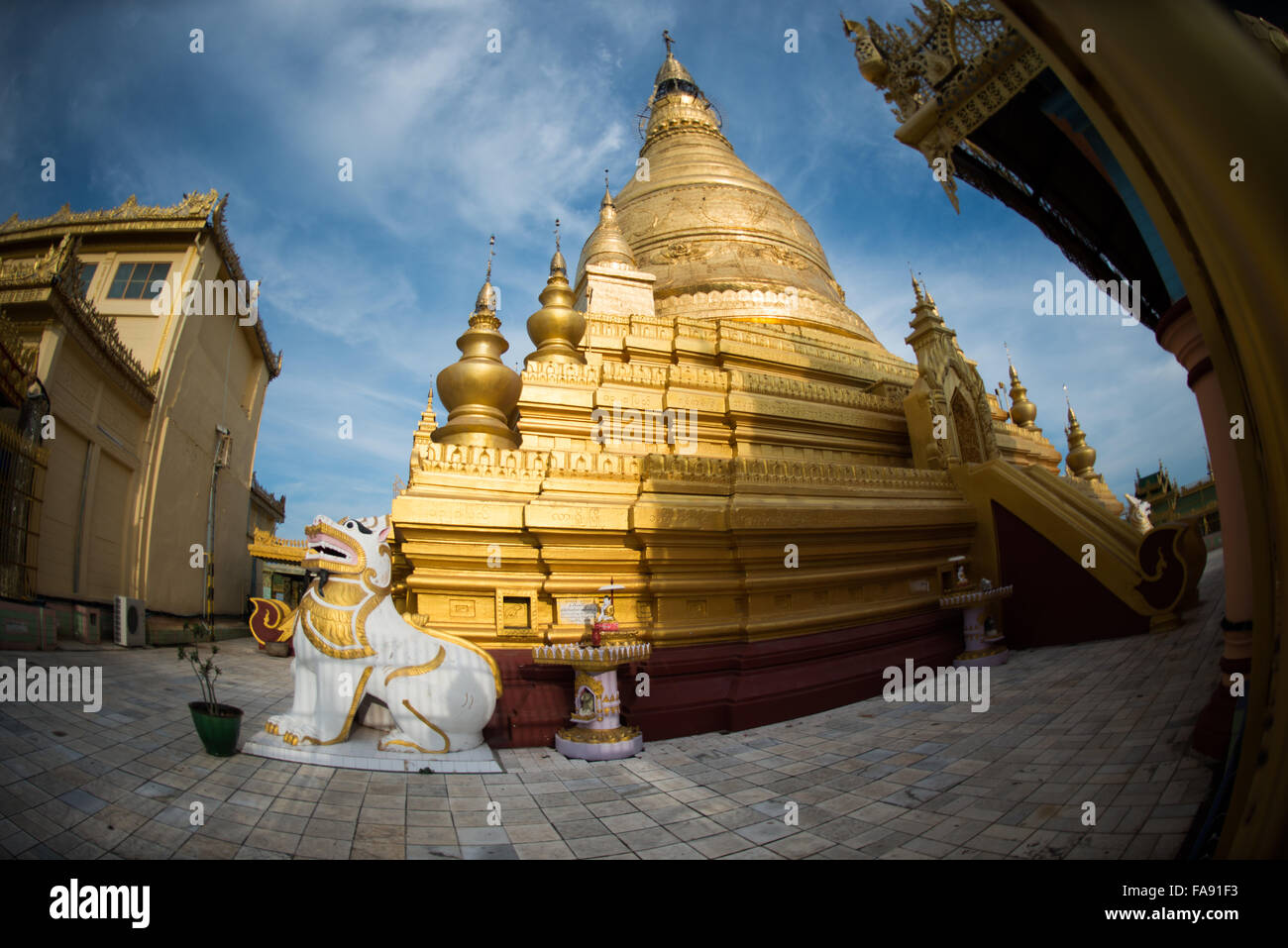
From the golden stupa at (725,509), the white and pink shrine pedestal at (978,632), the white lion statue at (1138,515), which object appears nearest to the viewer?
the golden stupa at (725,509)

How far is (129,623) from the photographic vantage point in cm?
1139

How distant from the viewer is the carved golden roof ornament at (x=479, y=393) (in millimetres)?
8414

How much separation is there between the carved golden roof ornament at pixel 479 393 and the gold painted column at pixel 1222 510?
7.49m

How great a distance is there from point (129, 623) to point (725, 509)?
12.7 meters

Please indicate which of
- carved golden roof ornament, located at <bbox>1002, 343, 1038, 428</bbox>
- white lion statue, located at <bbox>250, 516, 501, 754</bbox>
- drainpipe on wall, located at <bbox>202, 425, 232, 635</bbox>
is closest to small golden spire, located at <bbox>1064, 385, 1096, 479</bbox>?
carved golden roof ornament, located at <bbox>1002, 343, 1038, 428</bbox>

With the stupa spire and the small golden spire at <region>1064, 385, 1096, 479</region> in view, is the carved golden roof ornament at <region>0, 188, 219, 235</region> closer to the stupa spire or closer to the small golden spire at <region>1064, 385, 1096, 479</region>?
the stupa spire

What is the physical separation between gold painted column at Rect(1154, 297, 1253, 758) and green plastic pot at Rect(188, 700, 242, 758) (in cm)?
696

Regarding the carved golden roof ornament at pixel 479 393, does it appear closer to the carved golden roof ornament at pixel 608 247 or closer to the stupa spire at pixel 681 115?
the carved golden roof ornament at pixel 608 247

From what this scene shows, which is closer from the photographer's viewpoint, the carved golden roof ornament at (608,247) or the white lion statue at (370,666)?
the white lion statue at (370,666)

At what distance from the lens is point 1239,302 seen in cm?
155

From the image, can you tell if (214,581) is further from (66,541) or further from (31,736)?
(31,736)

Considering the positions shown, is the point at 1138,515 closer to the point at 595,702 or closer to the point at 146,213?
the point at 595,702

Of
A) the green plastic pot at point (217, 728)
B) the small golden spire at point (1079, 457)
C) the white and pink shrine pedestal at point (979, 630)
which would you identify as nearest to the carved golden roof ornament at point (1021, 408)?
the small golden spire at point (1079, 457)
